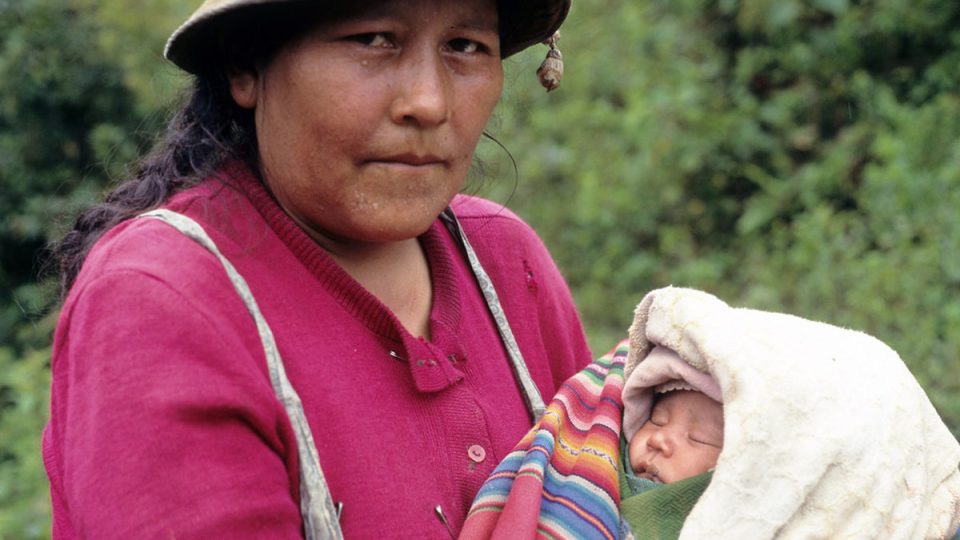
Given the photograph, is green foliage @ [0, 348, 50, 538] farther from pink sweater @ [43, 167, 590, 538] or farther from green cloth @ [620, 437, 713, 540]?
green cloth @ [620, 437, 713, 540]

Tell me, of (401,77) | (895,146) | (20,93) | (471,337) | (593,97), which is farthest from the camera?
(20,93)

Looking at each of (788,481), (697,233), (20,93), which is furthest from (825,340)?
(20,93)

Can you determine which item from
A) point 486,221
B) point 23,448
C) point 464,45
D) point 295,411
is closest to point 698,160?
point 23,448

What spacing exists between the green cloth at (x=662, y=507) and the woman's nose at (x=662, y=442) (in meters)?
0.07

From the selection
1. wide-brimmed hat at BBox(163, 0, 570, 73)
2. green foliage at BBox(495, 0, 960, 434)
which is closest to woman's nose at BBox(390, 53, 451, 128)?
wide-brimmed hat at BBox(163, 0, 570, 73)

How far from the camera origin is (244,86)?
182 cm

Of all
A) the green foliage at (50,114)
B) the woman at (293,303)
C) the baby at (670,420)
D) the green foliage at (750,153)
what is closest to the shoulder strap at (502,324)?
the woman at (293,303)

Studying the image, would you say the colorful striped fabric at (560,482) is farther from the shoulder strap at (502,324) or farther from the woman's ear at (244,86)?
the woman's ear at (244,86)

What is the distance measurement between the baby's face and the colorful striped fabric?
0.05 m

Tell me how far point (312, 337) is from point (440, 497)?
1.03 feet

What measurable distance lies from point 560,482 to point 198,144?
0.81 m

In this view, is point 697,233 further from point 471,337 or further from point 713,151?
point 471,337

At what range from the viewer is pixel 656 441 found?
1906mm

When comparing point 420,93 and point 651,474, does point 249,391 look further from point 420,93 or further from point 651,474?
point 651,474
